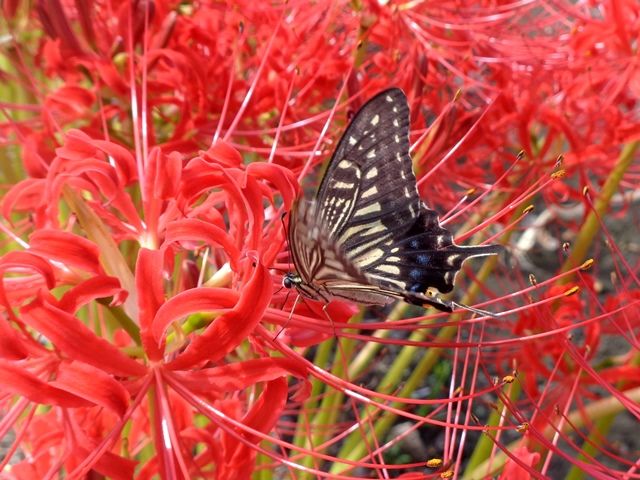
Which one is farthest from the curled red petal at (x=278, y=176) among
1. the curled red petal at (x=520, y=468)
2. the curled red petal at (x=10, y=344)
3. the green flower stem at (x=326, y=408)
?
the green flower stem at (x=326, y=408)

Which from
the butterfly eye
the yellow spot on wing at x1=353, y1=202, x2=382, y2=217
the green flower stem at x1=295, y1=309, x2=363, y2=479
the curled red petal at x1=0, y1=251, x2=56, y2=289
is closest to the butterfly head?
the butterfly eye

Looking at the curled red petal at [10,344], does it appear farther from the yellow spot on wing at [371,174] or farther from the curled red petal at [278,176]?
the yellow spot on wing at [371,174]

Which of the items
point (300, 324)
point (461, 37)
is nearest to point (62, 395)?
point (300, 324)

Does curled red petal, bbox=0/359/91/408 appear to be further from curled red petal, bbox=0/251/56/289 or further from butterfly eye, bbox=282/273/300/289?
butterfly eye, bbox=282/273/300/289

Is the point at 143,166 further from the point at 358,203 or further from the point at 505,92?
the point at 505,92

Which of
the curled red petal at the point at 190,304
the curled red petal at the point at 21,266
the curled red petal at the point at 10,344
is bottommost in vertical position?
the curled red petal at the point at 10,344

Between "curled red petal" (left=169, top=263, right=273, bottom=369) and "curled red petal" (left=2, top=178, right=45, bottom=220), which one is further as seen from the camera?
"curled red petal" (left=2, top=178, right=45, bottom=220)
